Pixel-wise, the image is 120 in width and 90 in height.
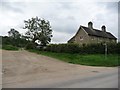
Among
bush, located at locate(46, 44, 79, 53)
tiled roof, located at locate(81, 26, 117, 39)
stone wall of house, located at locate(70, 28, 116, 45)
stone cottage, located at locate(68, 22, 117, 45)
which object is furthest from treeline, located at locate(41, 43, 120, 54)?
tiled roof, located at locate(81, 26, 117, 39)

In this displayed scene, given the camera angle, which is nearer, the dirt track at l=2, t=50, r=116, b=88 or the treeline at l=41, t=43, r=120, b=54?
the dirt track at l=2, t=50, r=116, b=88

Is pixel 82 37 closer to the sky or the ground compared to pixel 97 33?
closer to the ground

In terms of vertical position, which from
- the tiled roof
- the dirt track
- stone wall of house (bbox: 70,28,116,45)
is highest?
the tiled roof

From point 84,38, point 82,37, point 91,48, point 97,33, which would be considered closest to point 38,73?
point 91,48

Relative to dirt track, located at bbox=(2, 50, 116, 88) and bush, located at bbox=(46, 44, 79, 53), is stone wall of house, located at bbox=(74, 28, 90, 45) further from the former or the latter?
dirt track, located at bbox=(2, 50, 116, 88)

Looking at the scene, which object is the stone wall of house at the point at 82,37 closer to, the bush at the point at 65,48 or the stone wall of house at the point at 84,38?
the stone wall of house at the point at 84,38

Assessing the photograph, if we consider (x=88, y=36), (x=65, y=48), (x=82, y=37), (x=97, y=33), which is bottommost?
(x=65, y=48)

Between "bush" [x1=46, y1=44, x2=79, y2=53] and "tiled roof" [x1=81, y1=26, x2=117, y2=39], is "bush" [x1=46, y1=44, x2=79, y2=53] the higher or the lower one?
the lower one

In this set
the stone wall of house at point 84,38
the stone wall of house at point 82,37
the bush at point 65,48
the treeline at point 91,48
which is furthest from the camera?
the stone wall of house at point 82,37

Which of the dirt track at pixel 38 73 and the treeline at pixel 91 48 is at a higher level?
the treeline at pixel 91 48

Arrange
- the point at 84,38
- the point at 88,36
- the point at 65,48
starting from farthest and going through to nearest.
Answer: the point at 84,38 < the point at 88,36 < the point at 65,48

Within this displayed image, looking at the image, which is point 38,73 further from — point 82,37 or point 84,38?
point 82,37

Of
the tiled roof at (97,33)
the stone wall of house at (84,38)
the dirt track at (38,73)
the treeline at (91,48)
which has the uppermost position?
the tiled roof at (97,33)

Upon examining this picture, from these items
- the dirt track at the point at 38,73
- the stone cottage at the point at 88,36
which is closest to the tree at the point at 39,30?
the stone cottage at the point at 88,36
